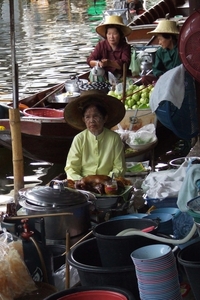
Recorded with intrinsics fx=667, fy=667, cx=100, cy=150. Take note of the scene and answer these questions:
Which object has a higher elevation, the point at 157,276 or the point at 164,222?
the point at 157,276

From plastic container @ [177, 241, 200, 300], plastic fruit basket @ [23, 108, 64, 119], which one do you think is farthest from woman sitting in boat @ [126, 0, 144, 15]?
plastic container @ [177, 241, 200, 300]

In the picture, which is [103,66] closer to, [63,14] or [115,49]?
[115,49]

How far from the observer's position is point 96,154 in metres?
5.19

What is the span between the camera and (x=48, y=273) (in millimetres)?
3615

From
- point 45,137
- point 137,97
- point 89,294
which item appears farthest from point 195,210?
point 137,97

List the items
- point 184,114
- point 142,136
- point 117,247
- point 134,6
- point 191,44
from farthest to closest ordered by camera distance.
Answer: point 134,6
point 142,136
point 184,114
point 191,44
point 117,247

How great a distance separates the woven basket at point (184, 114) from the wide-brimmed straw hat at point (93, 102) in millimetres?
465

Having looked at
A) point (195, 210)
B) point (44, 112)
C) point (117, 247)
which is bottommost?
point (44, 112)

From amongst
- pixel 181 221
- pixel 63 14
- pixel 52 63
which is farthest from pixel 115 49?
pixel 63 14

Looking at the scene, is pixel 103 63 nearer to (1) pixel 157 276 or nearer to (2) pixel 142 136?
(2) pixel 142 136

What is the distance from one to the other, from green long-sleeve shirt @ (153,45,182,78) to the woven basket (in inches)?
135

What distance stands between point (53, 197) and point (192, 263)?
46.4 inches

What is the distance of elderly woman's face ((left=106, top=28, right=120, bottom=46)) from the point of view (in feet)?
28.7

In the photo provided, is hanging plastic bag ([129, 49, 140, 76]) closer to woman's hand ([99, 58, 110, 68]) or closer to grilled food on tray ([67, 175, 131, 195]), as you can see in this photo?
woman's hand ([99, 58, 110, 68])
